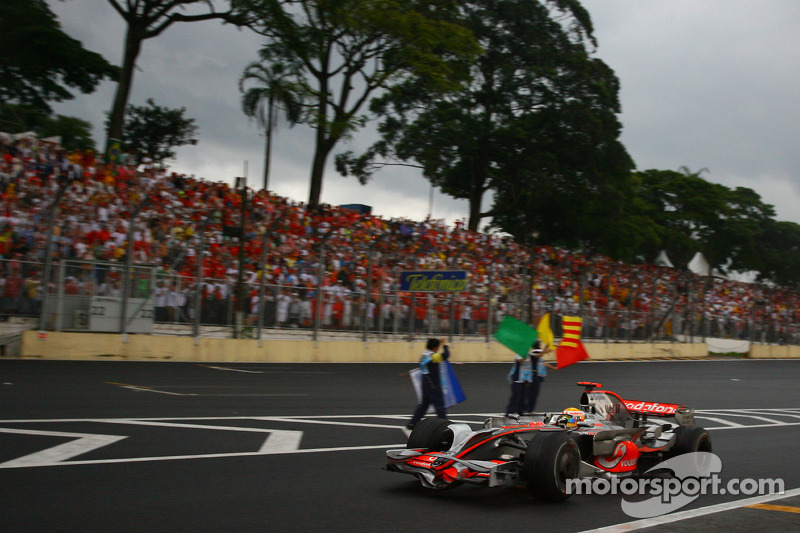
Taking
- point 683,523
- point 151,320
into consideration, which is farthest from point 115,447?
point 151,320

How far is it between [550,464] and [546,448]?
0.14 meters

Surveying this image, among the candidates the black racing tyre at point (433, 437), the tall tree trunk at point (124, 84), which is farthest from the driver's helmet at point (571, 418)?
the tall tree trunk at point (124, 84)

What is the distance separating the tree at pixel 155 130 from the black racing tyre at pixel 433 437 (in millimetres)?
38352

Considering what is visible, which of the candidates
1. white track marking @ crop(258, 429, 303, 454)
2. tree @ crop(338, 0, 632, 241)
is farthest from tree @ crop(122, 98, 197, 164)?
white track marking @ crop(258, 429, 303, 454)

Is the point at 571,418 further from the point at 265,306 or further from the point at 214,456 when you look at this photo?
the point at 265,306

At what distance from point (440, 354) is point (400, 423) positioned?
83.3 inches

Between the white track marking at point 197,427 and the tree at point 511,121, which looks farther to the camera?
the tree at point 511,121

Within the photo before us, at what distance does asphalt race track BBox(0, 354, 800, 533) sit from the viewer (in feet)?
21.0

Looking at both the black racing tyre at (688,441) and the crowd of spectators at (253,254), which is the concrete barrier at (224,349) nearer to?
the crowd of spectators at (253,254)

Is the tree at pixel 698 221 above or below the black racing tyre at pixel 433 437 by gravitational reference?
above

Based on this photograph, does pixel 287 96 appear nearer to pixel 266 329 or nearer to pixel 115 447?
pixel 266 329

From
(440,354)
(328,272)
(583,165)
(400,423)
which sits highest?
(583,165)

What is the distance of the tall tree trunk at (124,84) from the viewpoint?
2845cm

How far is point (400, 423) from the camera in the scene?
12.8 metres
